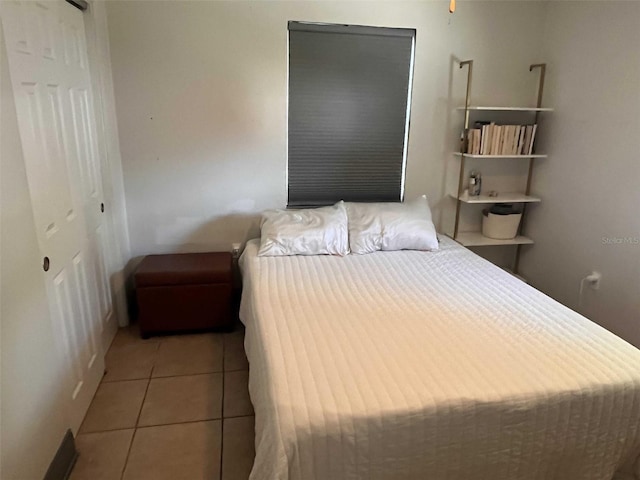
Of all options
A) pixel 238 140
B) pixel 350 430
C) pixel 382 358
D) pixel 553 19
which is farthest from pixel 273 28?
pixel 350 430

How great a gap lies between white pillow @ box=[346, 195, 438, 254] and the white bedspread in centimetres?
86

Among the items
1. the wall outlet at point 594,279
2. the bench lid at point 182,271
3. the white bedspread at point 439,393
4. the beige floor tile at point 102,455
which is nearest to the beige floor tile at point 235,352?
the bench lid at point 182,271

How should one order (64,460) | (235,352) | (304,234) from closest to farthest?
(64,460)
(235,352)
(304,234)

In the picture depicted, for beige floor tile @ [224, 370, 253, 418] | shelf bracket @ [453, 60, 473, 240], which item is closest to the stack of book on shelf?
shelf bracket @ [453, 60, 473, 240]

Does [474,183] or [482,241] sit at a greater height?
[474,183]

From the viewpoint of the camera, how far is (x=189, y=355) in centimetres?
266

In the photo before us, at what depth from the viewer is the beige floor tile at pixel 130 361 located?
2457 millimetres

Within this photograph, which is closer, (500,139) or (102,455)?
(102,455)

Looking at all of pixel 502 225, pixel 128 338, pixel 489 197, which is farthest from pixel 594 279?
pixel 128 338

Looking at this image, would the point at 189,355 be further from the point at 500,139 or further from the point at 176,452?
the point at 500,139

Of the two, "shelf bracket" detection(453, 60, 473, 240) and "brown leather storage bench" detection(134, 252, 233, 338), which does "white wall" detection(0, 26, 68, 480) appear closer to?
"brown leather storage bench" detection(134, 252, 233, 338)

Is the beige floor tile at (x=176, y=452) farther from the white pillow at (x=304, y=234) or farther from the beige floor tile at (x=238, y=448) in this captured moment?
the white pillow at (x=304, y=234)

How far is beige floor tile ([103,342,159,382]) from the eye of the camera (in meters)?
2.46

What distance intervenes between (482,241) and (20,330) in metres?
2.96
